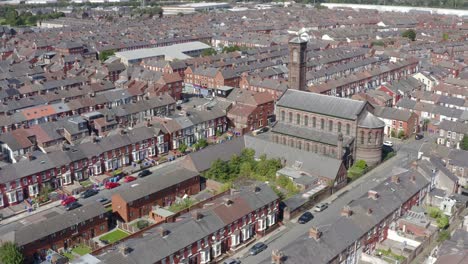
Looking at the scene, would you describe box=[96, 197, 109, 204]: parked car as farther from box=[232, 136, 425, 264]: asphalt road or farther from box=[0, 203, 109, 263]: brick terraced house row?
box=[232, 136, 425, 264]: asphalt road

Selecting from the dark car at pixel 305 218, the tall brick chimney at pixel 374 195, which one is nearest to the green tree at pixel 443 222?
the tall brick chimney at pixel 374 195

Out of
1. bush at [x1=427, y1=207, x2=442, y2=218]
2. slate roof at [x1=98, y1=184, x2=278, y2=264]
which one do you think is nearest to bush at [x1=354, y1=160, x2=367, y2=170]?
bush at [x1=427, y1=207, x2=442, y2=218]

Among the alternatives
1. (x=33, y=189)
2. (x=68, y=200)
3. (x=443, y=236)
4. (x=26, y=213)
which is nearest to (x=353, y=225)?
(x=443, y=236)

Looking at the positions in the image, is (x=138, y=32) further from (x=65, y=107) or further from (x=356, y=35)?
(x=65, y=107)

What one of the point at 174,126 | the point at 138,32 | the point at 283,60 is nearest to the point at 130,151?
the point at 174,126

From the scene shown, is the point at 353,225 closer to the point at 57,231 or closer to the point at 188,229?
the point at 188,229
